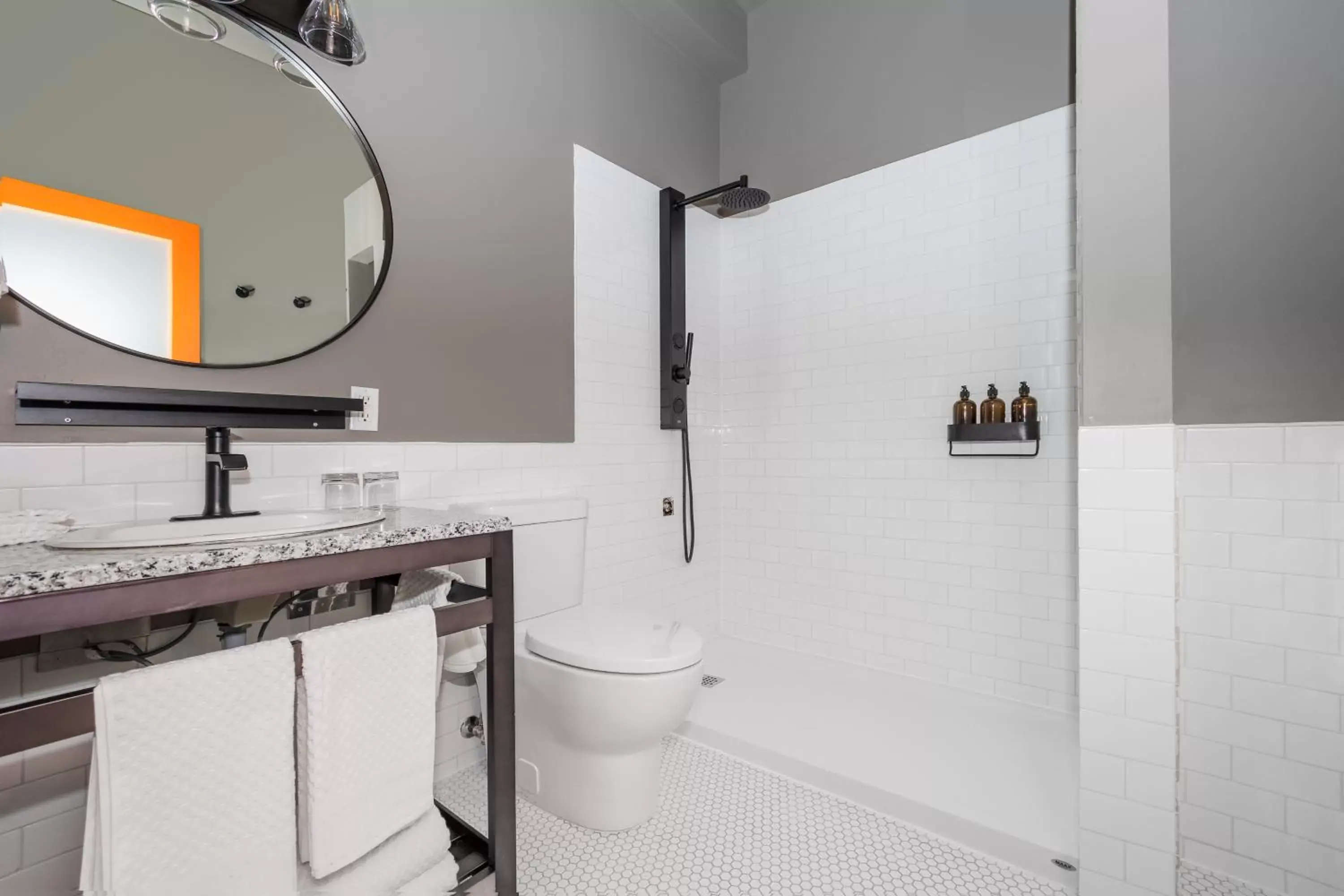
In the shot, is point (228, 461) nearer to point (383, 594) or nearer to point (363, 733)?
point (383, 594)

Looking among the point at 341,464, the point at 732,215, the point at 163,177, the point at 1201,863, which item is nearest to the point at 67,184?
the point at 163,177

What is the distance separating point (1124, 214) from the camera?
136 cm

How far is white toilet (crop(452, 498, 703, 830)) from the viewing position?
1.55 meters

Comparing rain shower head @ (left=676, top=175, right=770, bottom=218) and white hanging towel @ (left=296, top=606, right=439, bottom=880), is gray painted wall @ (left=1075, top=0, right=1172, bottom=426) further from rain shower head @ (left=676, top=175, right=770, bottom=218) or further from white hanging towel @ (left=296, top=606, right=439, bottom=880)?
white hanging towel @ (left=296, top=606, right=439, bottom=880)

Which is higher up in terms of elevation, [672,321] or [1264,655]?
[672,321]

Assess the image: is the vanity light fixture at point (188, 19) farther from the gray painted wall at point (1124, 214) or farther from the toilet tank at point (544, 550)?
the gray painted wall at point (1124, 214)

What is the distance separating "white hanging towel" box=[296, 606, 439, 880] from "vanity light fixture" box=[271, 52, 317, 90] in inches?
54.5

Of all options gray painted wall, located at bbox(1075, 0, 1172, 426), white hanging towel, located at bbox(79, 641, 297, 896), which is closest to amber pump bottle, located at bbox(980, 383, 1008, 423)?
gray painted wall, located at bbox(1075, 0, 1172, 426)

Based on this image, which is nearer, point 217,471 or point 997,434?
point 217,471

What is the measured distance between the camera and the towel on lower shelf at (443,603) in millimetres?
1456

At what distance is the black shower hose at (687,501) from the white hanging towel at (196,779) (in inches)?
73.8

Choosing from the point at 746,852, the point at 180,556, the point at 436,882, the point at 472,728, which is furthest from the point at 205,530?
the point at 746,852

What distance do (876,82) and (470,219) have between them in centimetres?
178

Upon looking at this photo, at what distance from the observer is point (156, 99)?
136 centimetres
